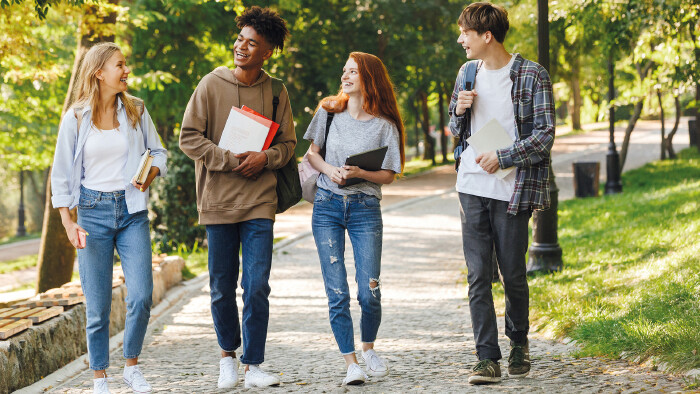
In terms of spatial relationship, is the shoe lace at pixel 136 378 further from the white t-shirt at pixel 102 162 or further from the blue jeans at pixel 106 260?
the white t-shirt at pixel 102 162

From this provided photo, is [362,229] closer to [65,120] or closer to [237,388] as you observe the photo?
[237,388]

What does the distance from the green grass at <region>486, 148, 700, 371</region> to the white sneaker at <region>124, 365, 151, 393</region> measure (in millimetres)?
2793

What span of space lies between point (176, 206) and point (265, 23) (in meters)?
9.04

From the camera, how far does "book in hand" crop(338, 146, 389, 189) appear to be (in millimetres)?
4809

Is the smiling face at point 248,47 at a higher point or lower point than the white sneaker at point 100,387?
higher

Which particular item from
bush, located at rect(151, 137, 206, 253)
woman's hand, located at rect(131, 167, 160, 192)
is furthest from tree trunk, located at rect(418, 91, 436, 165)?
woman's hand, located at rect(131, 167, 160, 192)

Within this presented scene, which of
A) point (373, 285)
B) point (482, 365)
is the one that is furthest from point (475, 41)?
point (482, 365)

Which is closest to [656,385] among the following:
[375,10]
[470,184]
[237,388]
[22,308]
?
[470,184]

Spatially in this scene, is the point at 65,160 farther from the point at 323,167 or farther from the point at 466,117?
the point at 466,117

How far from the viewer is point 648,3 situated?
35.5ft

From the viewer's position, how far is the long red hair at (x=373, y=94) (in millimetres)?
4945

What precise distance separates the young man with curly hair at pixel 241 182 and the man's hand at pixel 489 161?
116cm

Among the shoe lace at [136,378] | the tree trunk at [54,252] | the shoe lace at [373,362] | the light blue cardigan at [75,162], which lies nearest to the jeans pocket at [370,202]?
the shoe lace at [373,362]

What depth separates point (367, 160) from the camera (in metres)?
4.84
